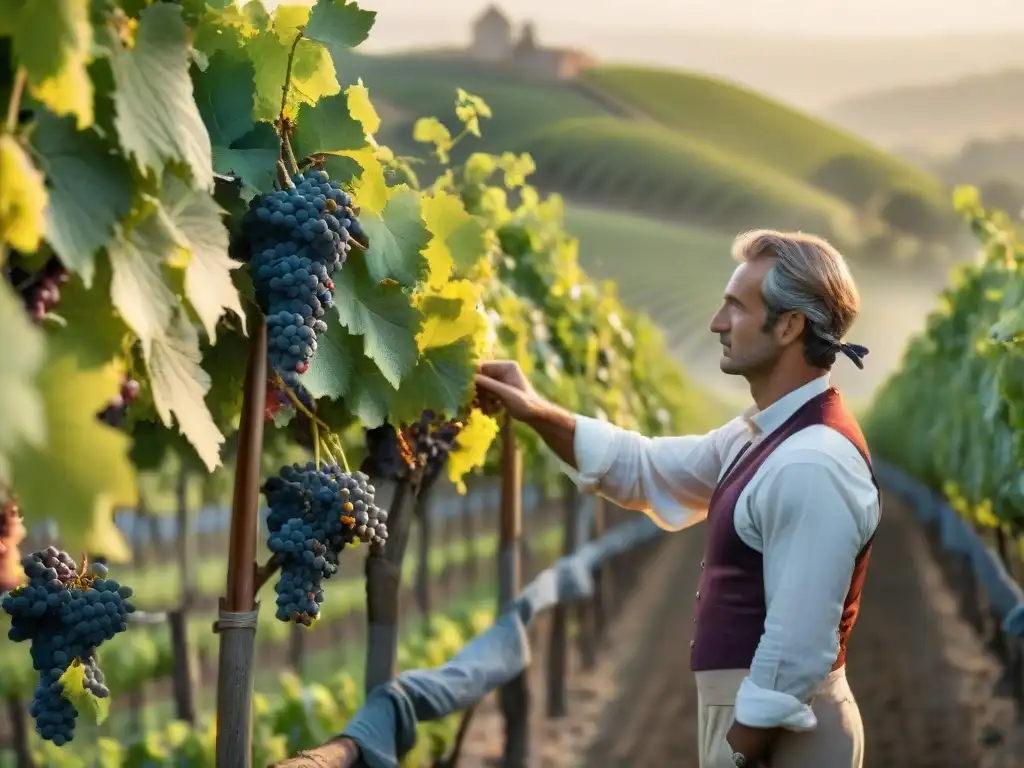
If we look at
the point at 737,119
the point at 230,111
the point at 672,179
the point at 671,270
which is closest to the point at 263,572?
the point at 230,111

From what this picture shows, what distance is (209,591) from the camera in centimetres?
1430

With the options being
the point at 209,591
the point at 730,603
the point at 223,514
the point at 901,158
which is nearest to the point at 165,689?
the point at 209,591

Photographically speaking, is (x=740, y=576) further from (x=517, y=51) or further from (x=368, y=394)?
(x=517, y=51)

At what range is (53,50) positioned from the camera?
1.51 m

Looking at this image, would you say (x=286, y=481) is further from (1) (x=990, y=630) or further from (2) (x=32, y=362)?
(1) (x=990, y=630)

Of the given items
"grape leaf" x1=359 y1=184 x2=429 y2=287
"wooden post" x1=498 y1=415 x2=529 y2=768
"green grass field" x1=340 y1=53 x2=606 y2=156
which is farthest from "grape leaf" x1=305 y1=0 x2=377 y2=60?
"green grass field" x1=340 y1=53 x2=606 y2=156

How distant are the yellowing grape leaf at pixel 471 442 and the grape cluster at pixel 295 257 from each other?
1.22 m

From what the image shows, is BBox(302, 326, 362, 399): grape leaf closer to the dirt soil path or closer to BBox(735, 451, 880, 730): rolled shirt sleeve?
BBox(735, 451, 880, 730): rolled shirt sleeve

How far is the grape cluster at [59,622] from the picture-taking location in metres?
2.17

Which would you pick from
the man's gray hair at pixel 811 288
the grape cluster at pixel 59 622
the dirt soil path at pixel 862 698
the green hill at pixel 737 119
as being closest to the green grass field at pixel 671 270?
the green hill at pixel 737 119

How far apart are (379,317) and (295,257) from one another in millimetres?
381

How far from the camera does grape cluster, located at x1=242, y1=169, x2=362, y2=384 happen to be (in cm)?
214

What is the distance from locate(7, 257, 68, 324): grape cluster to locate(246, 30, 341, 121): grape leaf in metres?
0.62

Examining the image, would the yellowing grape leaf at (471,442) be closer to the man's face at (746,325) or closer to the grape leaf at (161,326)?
the man's face at (746,325)
